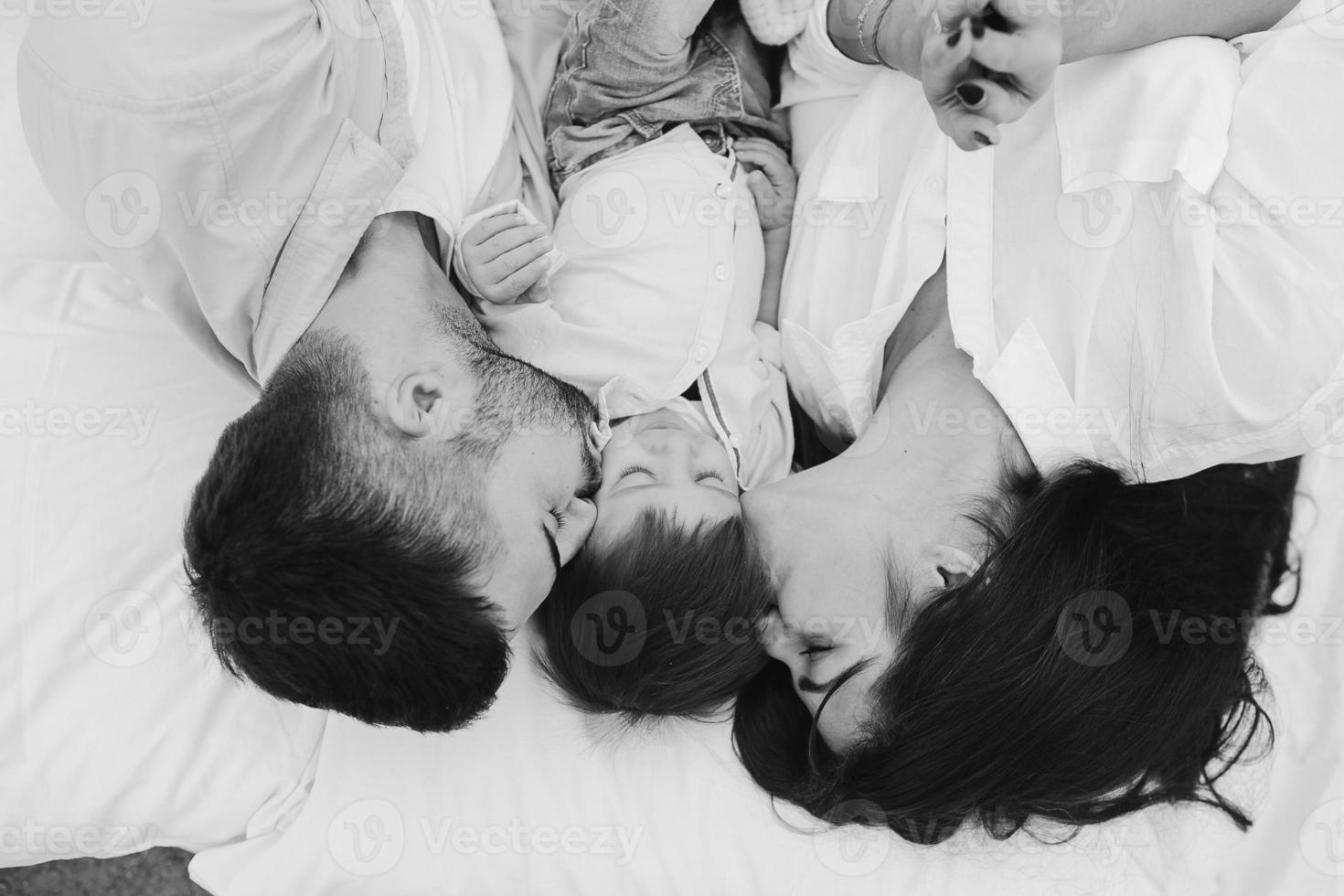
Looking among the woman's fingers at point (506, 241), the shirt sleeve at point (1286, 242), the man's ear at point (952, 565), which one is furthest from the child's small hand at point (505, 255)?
the shirt sleeve at point (1286, 242)

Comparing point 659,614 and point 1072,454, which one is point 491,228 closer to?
point 659,614

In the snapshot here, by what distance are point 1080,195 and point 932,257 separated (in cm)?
18

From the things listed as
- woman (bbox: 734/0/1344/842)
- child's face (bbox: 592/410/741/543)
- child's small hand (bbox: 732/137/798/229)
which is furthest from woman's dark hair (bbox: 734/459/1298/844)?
child's small hand (bbox: 732/137/798/229)

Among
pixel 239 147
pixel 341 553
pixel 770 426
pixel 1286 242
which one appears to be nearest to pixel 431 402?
pixel 341 553

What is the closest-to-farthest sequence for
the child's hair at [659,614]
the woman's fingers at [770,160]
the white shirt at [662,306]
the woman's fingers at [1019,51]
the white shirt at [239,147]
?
the woman's fingers at [1019,51] → the white shirt at [239,147] → the child's hair at [659,614] → the white shirt at [662,306] → the woman's fingers at [770,160]

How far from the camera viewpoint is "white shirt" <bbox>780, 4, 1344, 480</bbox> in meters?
0.99

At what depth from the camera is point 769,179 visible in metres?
1.34

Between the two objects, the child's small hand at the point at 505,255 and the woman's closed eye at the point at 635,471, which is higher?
the child's small hand at the point at 505,255

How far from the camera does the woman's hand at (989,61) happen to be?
2.67ft

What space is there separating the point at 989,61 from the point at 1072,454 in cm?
46

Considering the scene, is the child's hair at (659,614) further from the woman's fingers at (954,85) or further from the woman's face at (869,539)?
the woman's fingers at (954,85)

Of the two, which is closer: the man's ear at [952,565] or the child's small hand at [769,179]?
the man's ear at [952,565]

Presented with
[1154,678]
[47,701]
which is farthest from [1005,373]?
[47,701]

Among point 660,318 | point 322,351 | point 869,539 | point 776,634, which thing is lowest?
point 776,634
